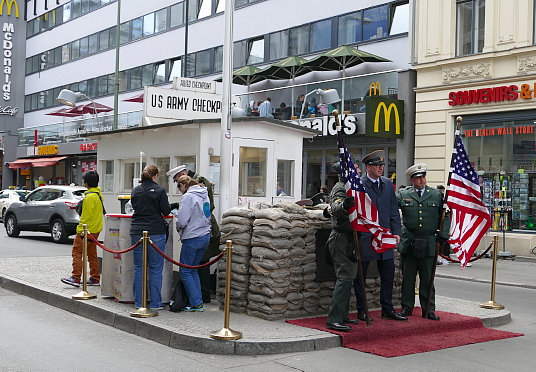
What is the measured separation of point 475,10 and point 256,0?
12780 mm

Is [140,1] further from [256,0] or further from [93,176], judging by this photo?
[93,176]

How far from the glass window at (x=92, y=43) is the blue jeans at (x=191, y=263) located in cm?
3673

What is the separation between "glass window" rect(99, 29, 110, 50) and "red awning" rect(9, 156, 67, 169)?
7.87 metres

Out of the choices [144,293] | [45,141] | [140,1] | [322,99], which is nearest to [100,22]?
[140,1]

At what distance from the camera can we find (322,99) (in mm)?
21922

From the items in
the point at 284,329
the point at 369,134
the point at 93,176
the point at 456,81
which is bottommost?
the point at 284,329

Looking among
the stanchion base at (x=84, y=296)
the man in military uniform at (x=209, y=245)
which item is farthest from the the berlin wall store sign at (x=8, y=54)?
the man in military uniform at (x=209, y=245)

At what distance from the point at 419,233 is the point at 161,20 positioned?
30.9 metres

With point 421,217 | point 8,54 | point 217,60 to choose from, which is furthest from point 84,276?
point 8,54

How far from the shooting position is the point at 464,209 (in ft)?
28.3

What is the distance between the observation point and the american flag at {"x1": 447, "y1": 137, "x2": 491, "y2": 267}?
28.2 feet

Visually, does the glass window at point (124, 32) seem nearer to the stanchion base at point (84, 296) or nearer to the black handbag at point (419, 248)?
the stanchion base at point (84, 296)

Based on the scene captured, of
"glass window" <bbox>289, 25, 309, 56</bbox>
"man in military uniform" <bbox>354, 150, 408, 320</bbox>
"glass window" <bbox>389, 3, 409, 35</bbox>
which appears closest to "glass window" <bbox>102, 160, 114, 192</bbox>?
"man in military uniform" <bbox>354, 150, 408, 320</bbox>

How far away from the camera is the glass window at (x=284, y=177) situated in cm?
1116
